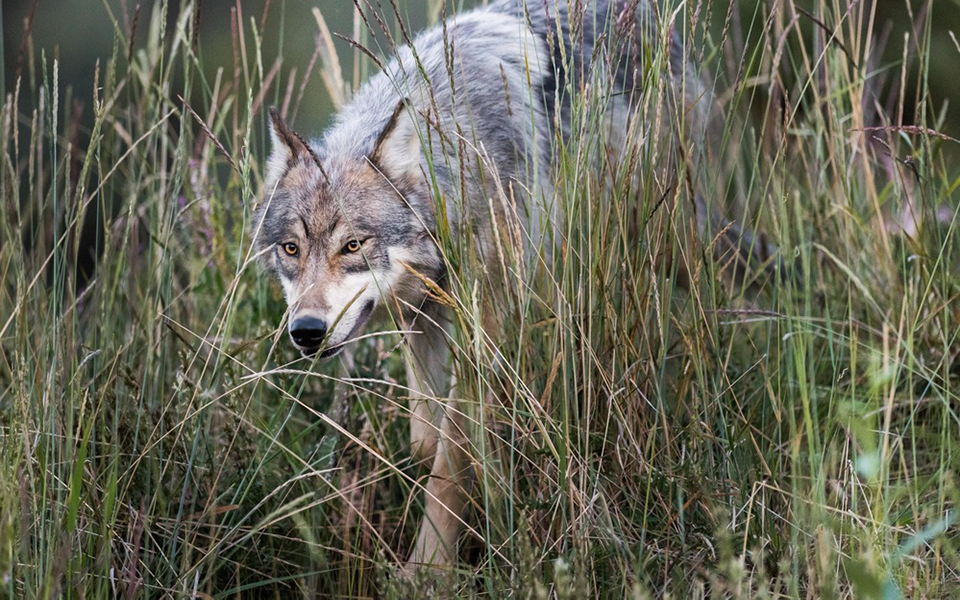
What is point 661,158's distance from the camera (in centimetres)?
261

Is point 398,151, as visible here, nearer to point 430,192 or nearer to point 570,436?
point 430,192

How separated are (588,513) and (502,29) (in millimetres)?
2174

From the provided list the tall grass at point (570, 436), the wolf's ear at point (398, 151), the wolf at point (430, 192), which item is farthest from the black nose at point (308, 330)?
the wolf's ear at point (398, 151)

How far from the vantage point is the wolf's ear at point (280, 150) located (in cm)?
306

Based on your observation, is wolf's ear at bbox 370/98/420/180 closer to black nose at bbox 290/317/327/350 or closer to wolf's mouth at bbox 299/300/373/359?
wolf's mouth at bbox 299/300/373/359

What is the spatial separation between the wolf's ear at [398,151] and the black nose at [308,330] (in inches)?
24.5

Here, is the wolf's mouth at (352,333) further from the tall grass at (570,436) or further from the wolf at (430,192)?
the tall grass at (570,436)

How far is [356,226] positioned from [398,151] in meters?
0.29

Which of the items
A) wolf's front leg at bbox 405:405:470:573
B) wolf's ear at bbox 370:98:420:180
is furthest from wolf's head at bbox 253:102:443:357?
wolf's front leg at bbox 405:405:470:573

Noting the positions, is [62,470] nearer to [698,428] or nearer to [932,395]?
[698,428]

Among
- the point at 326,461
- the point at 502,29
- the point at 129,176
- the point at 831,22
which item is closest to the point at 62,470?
the point at 326,461

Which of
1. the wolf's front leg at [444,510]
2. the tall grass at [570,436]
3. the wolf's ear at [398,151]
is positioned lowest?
the wolf's front leg at [444,510]

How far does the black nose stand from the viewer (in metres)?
2.68

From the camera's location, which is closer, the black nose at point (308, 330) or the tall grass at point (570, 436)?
the tall grass at point (570, 436)
